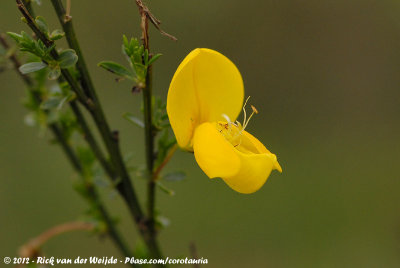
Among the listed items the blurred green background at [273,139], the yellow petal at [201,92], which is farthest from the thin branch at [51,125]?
the blurred green background at [273,139]

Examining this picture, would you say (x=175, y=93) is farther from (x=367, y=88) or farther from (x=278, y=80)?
(x=367, y=88)

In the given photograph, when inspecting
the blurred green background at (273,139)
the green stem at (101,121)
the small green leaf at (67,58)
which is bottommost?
the blurred green background at (273,139)

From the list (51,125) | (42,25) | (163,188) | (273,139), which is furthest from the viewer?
(273,139)

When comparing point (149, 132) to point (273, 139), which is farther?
point (273, 139)

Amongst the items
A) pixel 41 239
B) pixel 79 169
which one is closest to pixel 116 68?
pixel 79 169

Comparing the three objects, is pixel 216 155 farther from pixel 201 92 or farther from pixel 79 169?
pixel 79 169

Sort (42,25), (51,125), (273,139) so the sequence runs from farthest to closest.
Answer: (273,139) < (51,125) < (42,25)

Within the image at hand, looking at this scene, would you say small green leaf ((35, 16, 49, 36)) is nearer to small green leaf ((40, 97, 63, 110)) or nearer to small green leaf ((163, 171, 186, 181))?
small green leaf ((40, 97, 63, 110))

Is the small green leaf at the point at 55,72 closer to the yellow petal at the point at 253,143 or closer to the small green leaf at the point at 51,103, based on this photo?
the small green leaf at the point at 51,103
